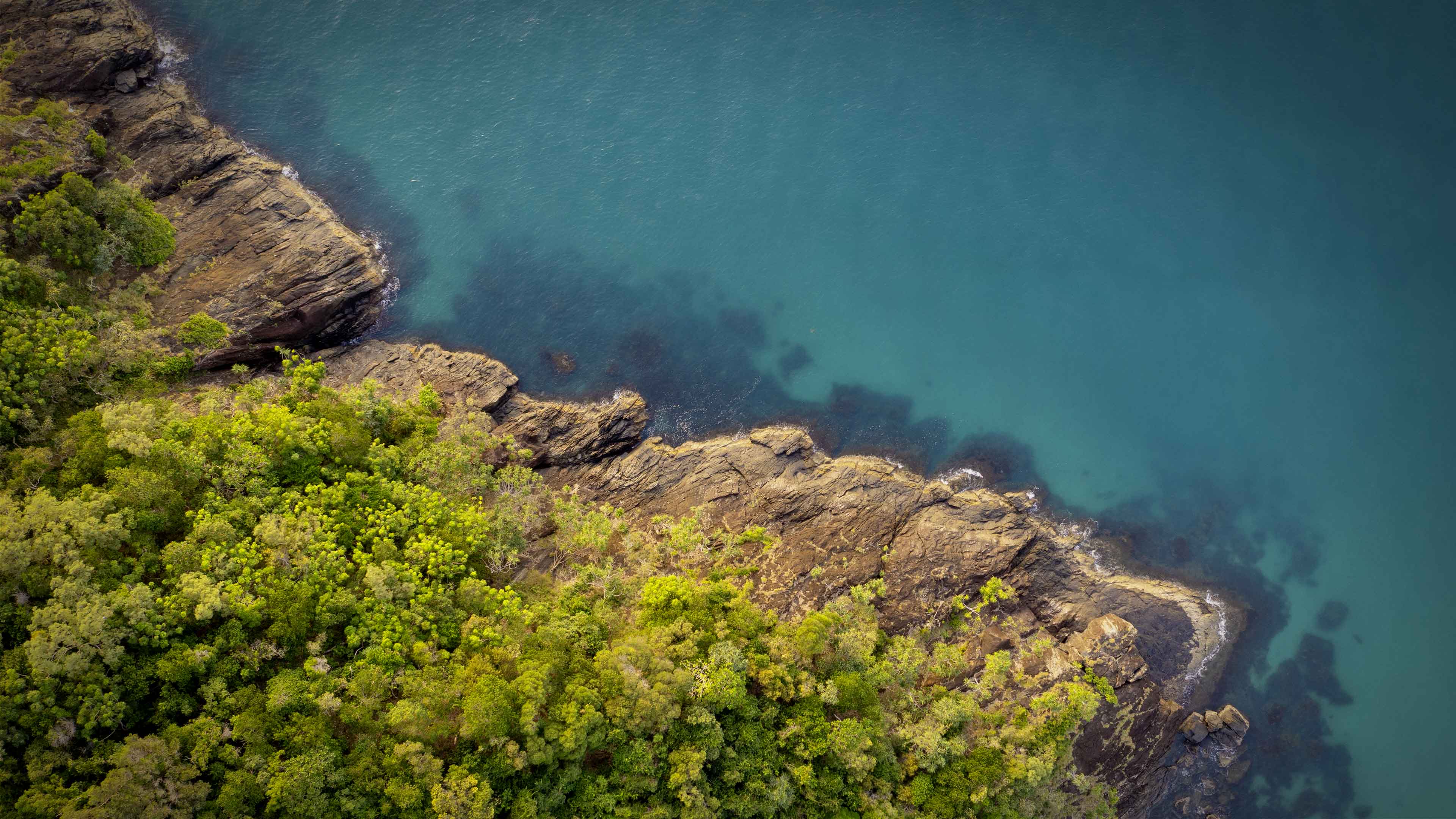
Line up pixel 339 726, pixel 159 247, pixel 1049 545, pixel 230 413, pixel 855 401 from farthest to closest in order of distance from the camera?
1. pixel 855 401
2. pixel 1049 545
3. pixel 159 247
4. pixel 230 413
5. pixel 339 726

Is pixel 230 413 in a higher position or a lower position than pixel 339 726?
higher

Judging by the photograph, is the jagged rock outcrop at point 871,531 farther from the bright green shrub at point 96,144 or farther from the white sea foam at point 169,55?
the white sea foam at point 169,55

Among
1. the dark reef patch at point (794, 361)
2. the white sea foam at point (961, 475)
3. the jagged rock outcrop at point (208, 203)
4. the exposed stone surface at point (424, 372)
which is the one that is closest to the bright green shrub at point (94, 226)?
the jagged rock outcrop at point (208, 203)

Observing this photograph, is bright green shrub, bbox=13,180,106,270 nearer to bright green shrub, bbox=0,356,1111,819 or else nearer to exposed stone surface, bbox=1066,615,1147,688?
bright green shrub, bbox=0,356,1111,819

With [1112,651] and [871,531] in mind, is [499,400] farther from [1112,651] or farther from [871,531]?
[1112,651]

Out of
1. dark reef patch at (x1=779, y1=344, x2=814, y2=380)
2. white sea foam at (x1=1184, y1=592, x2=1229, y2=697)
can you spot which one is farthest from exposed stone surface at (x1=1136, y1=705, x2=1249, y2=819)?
dark reef patch at (x1=779, y1=344, x2=814, y2=380)

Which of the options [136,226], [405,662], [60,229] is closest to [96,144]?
[136,226]

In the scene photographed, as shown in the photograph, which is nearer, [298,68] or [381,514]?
[381,514]

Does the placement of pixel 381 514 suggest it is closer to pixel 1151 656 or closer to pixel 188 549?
pixel 188 549

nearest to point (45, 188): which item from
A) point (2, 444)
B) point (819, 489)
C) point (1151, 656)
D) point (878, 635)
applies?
point (2, 444)
